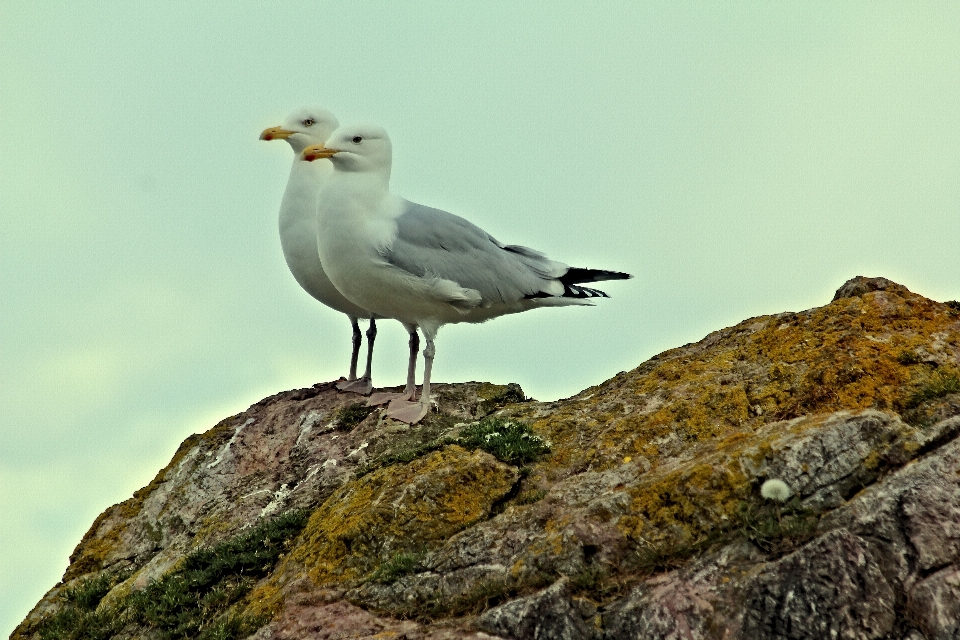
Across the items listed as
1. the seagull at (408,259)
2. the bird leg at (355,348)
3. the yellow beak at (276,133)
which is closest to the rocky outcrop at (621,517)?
the seagull at (408,259)

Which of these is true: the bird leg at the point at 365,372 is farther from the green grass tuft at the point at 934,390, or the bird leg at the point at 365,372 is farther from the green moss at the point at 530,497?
the green grass tuft at the point at 934,390

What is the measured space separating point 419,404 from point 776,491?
479 cm

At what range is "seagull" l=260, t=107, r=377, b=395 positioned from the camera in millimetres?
12992

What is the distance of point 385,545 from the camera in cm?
791

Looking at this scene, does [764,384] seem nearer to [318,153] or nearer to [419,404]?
[419,404]

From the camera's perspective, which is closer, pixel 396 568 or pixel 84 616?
pixel 396 568

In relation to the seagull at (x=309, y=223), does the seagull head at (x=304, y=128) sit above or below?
above

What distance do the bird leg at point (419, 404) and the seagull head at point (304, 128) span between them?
12.4 ft

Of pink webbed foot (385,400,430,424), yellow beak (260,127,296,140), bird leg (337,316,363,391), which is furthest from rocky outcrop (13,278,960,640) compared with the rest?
yellow beak (260,127,296,140)

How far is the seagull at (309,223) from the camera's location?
13.0 metres

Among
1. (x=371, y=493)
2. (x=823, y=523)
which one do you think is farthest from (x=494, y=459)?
(x=823, y=523)

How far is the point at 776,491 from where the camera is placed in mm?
7035

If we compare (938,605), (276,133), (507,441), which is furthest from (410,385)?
(938,605)

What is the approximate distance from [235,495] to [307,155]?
3606 mm
